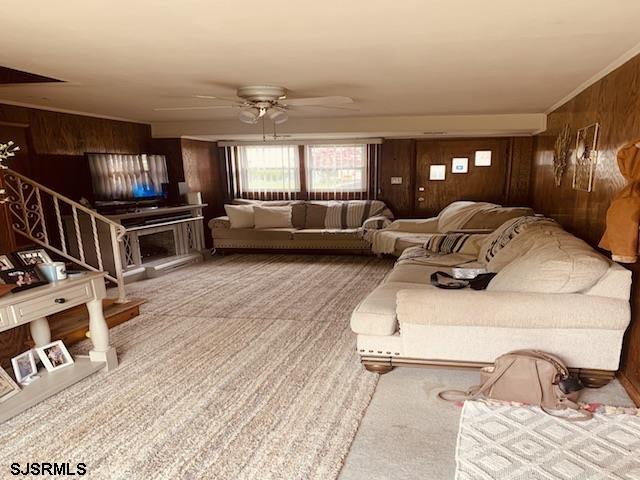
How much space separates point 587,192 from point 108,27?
3215mm

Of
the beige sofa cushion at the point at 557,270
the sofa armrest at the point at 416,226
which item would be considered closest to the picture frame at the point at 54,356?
the beige sofa cushion at the point at 557,270

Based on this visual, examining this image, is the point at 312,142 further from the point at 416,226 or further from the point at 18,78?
the point at 18,78

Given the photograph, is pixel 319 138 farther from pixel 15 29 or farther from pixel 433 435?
pixel 433 435

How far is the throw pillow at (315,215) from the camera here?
253 inches

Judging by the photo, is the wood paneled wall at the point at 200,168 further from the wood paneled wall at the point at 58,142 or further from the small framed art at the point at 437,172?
the small framed art at the point at 437,172

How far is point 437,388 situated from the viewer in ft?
7.64

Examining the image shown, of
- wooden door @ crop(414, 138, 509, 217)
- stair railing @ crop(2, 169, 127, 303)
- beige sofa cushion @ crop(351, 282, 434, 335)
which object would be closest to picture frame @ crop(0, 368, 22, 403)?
stair railing @ crop(2, 169, 127, 303)

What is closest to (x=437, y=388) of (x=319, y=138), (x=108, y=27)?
(x=108, y=27)

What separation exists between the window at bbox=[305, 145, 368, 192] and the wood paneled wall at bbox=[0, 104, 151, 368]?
9.79ft

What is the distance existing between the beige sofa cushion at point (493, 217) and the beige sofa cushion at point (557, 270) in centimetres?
250

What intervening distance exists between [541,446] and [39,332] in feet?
9.88

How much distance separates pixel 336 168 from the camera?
6.83 metres

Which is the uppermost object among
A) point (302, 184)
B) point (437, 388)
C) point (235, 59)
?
point (235, 59)

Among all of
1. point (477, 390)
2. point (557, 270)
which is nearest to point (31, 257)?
point (477, 390)
